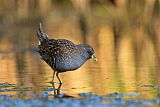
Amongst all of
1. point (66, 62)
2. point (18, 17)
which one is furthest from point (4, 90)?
point (18, 17)

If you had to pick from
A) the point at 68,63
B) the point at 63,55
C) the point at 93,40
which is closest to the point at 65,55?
the point at 63,55

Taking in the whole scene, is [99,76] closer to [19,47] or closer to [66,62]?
[66,62]

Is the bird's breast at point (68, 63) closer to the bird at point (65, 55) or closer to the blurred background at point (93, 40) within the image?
the bird at point (65, 55)

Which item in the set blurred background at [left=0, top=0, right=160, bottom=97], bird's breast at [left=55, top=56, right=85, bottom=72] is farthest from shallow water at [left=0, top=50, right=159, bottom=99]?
bird's breast at [left=55, top=56, right=85, bottom=72]

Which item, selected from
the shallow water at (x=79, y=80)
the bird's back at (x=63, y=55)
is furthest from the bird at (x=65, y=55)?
the shallow water at (x=79, y=80)

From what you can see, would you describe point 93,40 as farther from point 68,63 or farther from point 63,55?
point 68,63

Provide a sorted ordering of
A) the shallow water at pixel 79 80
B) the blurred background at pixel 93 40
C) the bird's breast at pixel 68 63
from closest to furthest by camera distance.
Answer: the shallow water at pixel 79 80 → the bird's breast at pixel 68 63 → the blurred background at pixel 93 40

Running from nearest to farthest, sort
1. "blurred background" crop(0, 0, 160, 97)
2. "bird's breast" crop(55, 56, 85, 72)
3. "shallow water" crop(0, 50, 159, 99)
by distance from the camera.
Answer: "shallow water" crop(0, 50, 159, 99), "bird's breast" crop(55, 56, 85, 72), "blurred background" crop(0, 0, 160, 97)

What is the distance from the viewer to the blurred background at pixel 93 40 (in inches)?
408

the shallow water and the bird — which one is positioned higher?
the bird

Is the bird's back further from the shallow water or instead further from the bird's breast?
the shallow water

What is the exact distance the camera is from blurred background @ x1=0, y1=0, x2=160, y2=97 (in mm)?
10352

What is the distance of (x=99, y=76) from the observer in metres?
10.9

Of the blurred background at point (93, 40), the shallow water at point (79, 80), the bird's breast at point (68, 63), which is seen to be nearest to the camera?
the shallow water at point (79, 80)
